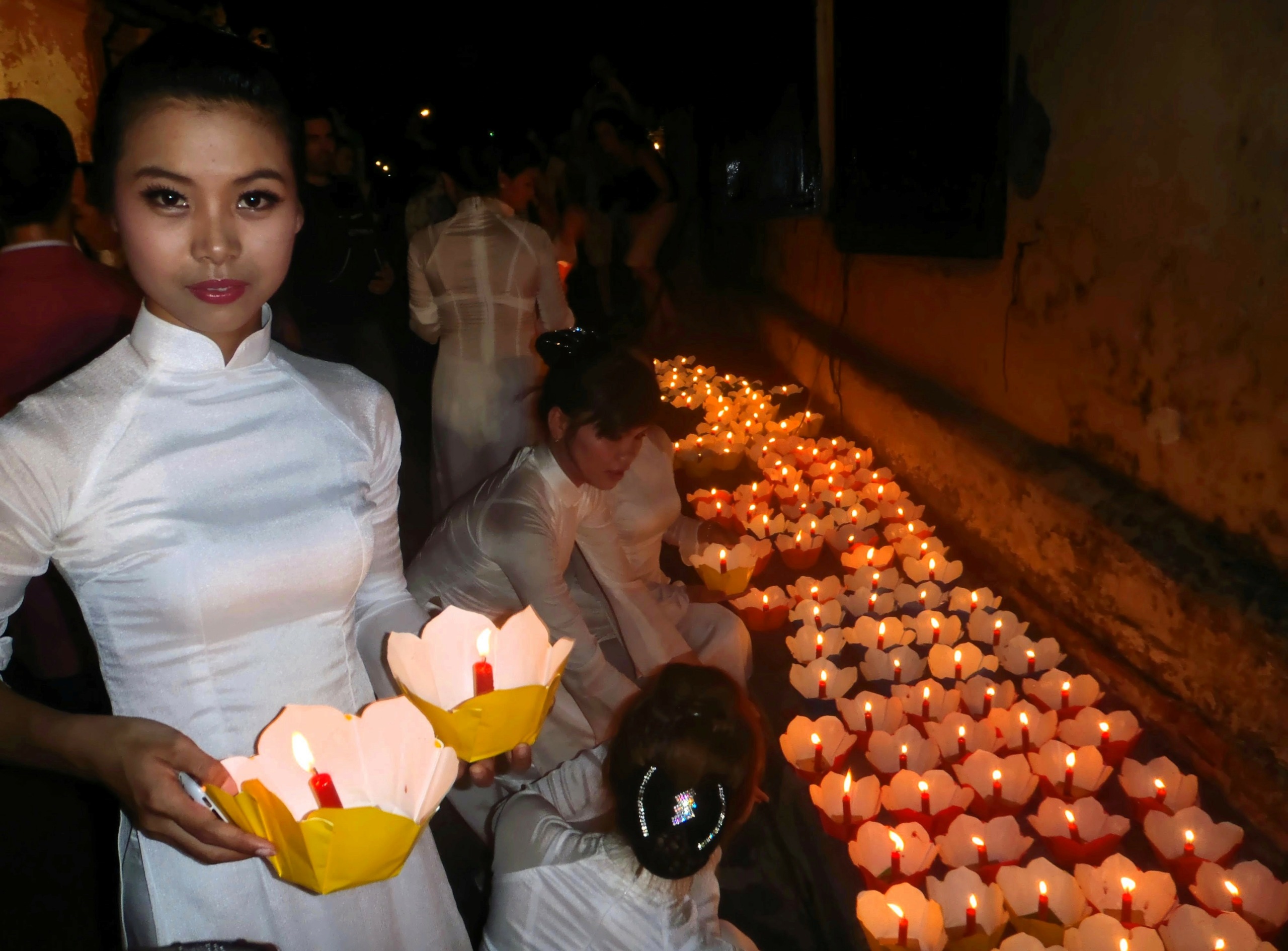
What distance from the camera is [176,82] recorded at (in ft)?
3.31

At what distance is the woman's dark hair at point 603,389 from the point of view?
91.6 inches

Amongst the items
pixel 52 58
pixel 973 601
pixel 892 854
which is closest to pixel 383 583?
pixel 892 854

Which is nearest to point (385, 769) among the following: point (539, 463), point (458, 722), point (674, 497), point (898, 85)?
point (458, 722)

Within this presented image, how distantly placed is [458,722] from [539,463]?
1.45 meters

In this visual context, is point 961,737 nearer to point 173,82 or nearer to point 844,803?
point 844,803

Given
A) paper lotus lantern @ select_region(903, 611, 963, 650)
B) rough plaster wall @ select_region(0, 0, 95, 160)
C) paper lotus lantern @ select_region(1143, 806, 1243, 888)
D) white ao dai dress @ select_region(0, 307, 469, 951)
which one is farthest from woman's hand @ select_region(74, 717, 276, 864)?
rough plaster wall @ select_region(0, 0, 95, 160)

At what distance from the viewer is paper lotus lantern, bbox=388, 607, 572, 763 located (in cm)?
106

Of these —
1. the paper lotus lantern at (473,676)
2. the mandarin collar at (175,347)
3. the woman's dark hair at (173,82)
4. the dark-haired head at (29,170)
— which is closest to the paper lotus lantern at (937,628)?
the paper lotus lantern at (473,676)

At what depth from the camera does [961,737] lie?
2.36 metres

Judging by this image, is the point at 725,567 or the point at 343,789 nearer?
the point at 343,789

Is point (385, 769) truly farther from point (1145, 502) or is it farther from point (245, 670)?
point (1145, 502)

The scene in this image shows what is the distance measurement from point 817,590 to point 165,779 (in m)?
2.59

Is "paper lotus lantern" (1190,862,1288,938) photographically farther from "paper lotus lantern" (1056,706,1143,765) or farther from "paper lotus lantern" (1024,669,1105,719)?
"paper lotus lantern" (1024,669,1105,719)

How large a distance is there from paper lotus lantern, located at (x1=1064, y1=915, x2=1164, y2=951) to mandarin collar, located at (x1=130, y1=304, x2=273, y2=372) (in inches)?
70.7
